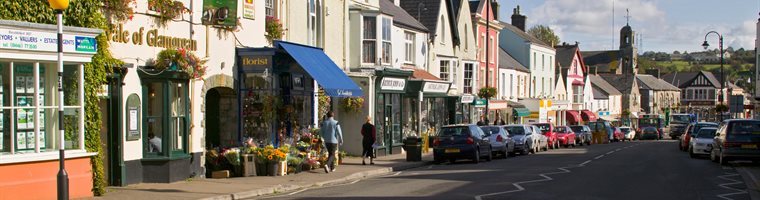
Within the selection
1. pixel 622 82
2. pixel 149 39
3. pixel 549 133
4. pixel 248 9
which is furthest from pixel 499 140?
pixel 622 82

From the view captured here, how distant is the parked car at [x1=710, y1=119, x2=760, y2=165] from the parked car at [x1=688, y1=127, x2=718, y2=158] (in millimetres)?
5672

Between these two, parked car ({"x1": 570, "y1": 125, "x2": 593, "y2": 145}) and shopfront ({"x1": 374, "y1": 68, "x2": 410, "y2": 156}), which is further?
parked car ({"x1": 570, "y1": 125, "x2": 593, "y2": 145})

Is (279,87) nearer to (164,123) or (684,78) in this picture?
(164,123)

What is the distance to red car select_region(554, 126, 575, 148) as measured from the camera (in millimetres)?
50594

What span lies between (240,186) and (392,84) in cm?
1644

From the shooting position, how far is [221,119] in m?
24.3

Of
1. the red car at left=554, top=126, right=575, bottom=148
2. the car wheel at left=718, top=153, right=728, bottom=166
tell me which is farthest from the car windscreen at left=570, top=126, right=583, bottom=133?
the car wheel at left=718, top=153, right=728, bottom=166

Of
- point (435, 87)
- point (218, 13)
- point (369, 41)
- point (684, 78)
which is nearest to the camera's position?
point (218, 13)

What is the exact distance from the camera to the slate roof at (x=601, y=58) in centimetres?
14138

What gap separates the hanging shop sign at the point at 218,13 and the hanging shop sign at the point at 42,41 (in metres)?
5.37

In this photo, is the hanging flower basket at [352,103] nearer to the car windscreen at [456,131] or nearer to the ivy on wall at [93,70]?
the car windscreen at [456,131]

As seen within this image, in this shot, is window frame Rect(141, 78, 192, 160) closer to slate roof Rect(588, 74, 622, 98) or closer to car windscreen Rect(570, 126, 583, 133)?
car windscreen Rect(570, 126, 583, 133)

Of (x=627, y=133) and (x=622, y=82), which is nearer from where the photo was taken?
(x=627, y=133)

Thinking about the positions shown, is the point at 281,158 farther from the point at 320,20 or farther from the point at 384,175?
the point at 320,20
